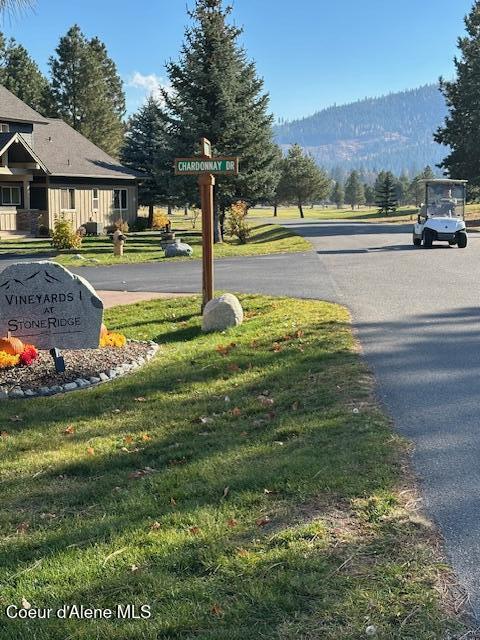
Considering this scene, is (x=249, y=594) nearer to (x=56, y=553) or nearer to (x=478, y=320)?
(x=56, y=553)

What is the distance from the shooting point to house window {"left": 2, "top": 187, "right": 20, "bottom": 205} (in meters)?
35.0

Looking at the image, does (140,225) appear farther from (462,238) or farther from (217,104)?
(462,238)

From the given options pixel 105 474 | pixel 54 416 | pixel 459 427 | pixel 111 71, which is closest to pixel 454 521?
pixel 459 427

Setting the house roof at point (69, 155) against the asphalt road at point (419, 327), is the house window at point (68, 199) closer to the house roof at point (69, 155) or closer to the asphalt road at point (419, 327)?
the house roof at point (69, 155)

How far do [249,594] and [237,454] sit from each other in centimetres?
205

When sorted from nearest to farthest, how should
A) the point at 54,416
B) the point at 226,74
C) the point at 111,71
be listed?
1. the point at 54,416
2. the point at 226,74
3. the point at 111,71

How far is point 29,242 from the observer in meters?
32.1

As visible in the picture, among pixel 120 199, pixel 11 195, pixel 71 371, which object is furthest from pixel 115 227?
pixel 71 371

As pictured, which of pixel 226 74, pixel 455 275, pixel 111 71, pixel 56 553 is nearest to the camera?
pixel 56 553

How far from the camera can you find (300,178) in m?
80.0

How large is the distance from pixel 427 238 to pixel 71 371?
56.8ft

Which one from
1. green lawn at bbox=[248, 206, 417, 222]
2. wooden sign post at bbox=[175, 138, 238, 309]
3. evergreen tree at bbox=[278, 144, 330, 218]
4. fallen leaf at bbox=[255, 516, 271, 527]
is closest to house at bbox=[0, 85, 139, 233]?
wooden sign post at bbox=[175, 138, 238, 309]

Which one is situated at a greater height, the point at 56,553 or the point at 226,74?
the point at 226,74

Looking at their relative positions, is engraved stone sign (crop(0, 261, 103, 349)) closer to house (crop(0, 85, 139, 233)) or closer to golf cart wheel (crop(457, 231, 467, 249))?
golf cart wheel (crop(457, 231, 467, 249))
